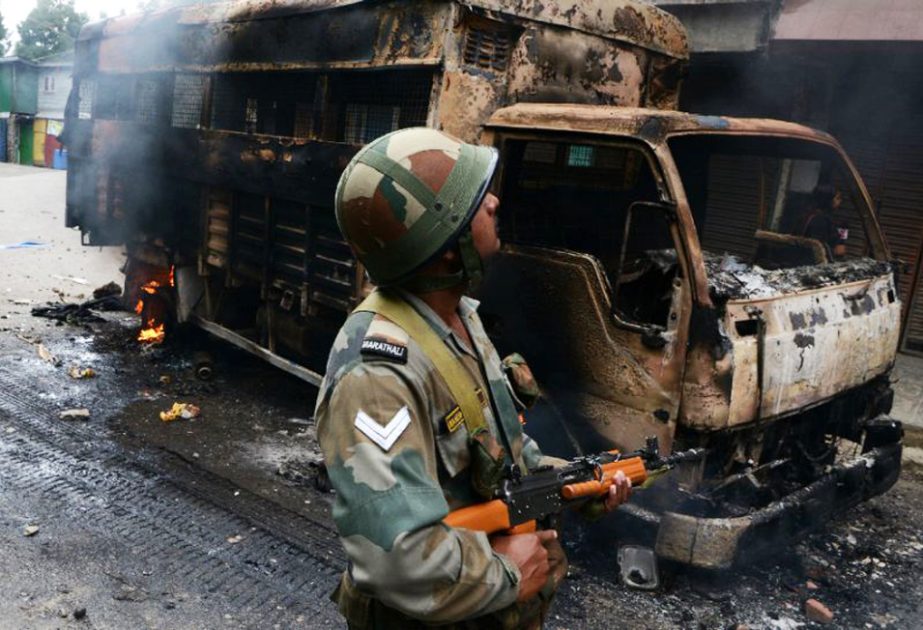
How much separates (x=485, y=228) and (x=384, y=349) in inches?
15.7

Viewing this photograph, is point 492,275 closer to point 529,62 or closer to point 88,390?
point 529,62

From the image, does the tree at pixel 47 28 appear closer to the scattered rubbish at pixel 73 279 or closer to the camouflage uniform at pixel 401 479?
the scattered rubbish at pixel 73 279

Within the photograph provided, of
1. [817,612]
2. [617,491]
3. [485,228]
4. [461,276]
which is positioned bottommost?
[817,612]

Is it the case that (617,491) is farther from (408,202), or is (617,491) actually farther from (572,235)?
(572,235)

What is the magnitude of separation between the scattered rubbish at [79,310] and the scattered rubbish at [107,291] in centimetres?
16

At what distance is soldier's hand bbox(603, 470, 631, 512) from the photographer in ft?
6.86

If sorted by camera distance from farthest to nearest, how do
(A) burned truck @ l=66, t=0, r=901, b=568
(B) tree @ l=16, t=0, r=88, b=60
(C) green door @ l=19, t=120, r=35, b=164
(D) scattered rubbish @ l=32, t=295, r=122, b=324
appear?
(B) tree @ l=16, t=0, r=88, b=60, (C) green door @ l=19, t=120, r=35, b=164, (D) scattered rubbish @ l=32, t=295, r=122, b=324, (A) burned truck @ l=66, t=0, r=901, b=568

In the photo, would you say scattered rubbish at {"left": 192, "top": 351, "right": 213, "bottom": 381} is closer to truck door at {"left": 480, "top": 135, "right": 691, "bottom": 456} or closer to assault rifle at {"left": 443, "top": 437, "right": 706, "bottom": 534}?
truck door at {"left": 480, "top": 135, "right": 691, "bottom": 456}

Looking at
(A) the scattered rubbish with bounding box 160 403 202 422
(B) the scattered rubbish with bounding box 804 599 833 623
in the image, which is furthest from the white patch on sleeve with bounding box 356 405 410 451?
→ (A) the scattered rubbish with bounding box 160 403 202 422

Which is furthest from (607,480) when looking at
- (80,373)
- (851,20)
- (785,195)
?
(785,195)

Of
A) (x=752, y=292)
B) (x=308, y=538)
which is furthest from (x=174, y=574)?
(x=752, y=292)

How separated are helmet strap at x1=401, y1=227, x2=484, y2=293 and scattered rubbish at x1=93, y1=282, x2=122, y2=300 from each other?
7.92 meters

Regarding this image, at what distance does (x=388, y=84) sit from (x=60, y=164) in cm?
2846

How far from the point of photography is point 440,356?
66.2 inches
